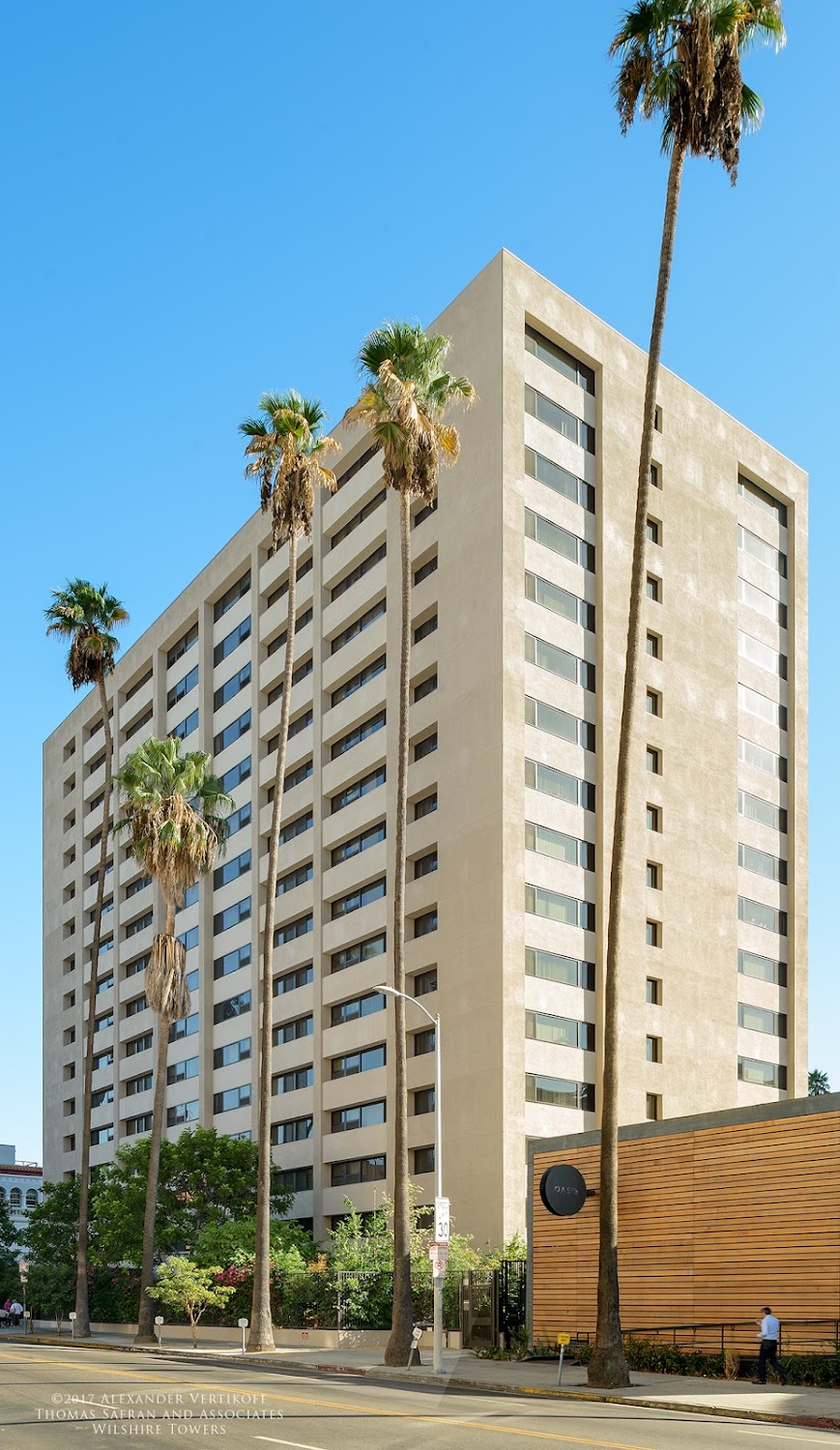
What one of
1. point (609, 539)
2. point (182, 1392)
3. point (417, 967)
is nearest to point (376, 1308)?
point (417, 967)

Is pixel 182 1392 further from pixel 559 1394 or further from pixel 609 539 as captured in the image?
pixel 609 539

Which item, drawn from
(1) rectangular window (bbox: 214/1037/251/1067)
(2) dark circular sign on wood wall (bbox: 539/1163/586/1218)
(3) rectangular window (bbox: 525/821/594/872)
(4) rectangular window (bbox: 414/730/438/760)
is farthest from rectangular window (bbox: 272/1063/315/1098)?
(2) dark circular sign on wood wall (bbox: 539/1163/586/1218)

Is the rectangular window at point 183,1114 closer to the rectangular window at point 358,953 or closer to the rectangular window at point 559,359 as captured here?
the rectangular window at point 358,953

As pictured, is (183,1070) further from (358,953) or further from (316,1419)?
(316,1419)

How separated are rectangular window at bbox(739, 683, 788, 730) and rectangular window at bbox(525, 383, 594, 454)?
13545 millimetres

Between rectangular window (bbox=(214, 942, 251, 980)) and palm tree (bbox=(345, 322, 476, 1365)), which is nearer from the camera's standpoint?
palm tree (bbox=(345, 322, 476, 1365))

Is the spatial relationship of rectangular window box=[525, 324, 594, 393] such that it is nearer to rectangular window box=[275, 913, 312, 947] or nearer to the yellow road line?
rectangular window box=[275, 913, 312, 947]

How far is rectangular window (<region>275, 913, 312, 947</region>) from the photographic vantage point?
6838 cm

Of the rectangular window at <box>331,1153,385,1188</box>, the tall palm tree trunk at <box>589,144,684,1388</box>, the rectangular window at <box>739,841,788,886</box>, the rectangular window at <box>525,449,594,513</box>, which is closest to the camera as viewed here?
the tall palm tree trunk at <box>589,144,684,1388</box>

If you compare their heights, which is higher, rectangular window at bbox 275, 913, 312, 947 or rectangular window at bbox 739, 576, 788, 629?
rectangular window at bbox 739, 576, 788, 629

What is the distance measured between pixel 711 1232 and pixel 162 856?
2830 cm

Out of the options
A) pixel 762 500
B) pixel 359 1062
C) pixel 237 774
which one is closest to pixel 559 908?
pixel 359 1062

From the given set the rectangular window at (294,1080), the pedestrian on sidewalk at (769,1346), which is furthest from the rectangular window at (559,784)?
the pedestrian on sidewalk at (769,1346)

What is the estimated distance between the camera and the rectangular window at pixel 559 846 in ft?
175
